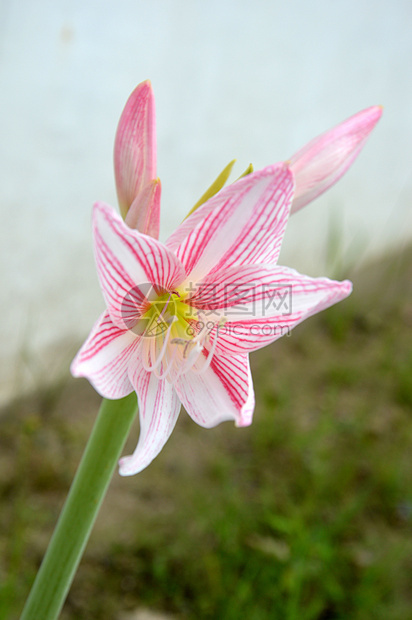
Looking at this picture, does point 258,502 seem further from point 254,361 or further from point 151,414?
point 151,414

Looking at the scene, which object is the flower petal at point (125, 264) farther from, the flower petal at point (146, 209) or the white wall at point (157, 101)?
the white wall at point (157, 101)

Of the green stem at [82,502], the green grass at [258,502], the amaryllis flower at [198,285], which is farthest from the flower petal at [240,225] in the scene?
the green grass at [258,502]

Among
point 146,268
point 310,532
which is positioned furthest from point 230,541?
point 146,268

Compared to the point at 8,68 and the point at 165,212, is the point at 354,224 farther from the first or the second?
the point at 8,68

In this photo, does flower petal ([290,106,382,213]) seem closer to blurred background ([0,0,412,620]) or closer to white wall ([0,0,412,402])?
blurred background ([0,0,412,620])

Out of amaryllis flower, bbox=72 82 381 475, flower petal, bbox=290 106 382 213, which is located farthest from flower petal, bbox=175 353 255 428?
flower petal, bbox=290 106 382 213

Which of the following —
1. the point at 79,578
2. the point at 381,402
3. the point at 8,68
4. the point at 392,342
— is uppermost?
the point at 8,68
